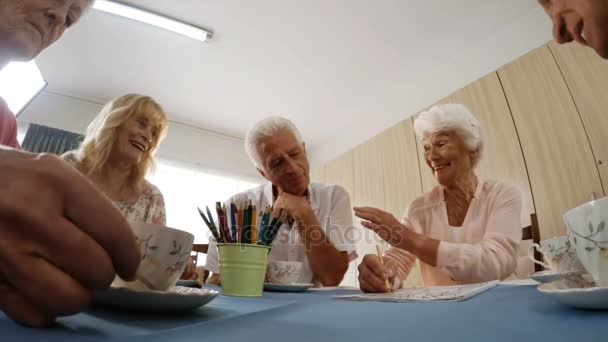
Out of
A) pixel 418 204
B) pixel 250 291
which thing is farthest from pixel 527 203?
pixel 250 291

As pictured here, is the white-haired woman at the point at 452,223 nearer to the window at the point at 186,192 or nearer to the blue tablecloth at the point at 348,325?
the blue tablecloth at the point at 348,325

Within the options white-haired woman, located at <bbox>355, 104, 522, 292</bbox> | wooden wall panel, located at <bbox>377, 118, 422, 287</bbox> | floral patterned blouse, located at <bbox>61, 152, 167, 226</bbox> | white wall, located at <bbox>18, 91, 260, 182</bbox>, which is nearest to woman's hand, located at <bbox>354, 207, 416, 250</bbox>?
white-haired woman, located at <bbox>355, 104, 522, 292</bbox>

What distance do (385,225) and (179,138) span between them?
122 inches

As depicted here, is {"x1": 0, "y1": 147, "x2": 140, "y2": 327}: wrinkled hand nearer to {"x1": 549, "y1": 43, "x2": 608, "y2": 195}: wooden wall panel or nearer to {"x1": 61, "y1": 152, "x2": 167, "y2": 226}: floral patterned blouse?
{"x1": 61, "y1": 152, "x2": 167, "y2": 226}: floral patterned blouse

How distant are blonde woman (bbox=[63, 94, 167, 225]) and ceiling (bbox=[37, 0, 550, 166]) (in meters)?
1.17

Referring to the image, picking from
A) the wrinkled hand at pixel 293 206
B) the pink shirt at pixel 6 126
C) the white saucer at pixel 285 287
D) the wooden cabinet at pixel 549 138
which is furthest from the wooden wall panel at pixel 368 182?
the pink shirt at pixel 6 126

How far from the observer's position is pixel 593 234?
29cm

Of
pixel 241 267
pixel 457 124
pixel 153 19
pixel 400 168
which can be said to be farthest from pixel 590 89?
pixel 153 19

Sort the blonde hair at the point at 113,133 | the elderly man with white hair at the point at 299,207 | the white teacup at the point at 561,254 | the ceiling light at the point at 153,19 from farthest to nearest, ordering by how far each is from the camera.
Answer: the ceiling light at the point at 153,19 < the blonde hair at the point at 113,133 < the elderly man with white hair at the point at 299,207 < the white teacup at the point at 561,254

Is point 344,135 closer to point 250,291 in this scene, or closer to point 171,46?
point 171,46

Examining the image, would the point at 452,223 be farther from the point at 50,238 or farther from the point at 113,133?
the point at 113,133

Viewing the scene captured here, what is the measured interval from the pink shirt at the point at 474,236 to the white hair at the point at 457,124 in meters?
0.16

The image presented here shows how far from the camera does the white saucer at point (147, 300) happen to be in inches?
10.9

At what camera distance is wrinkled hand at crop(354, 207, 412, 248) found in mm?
838
